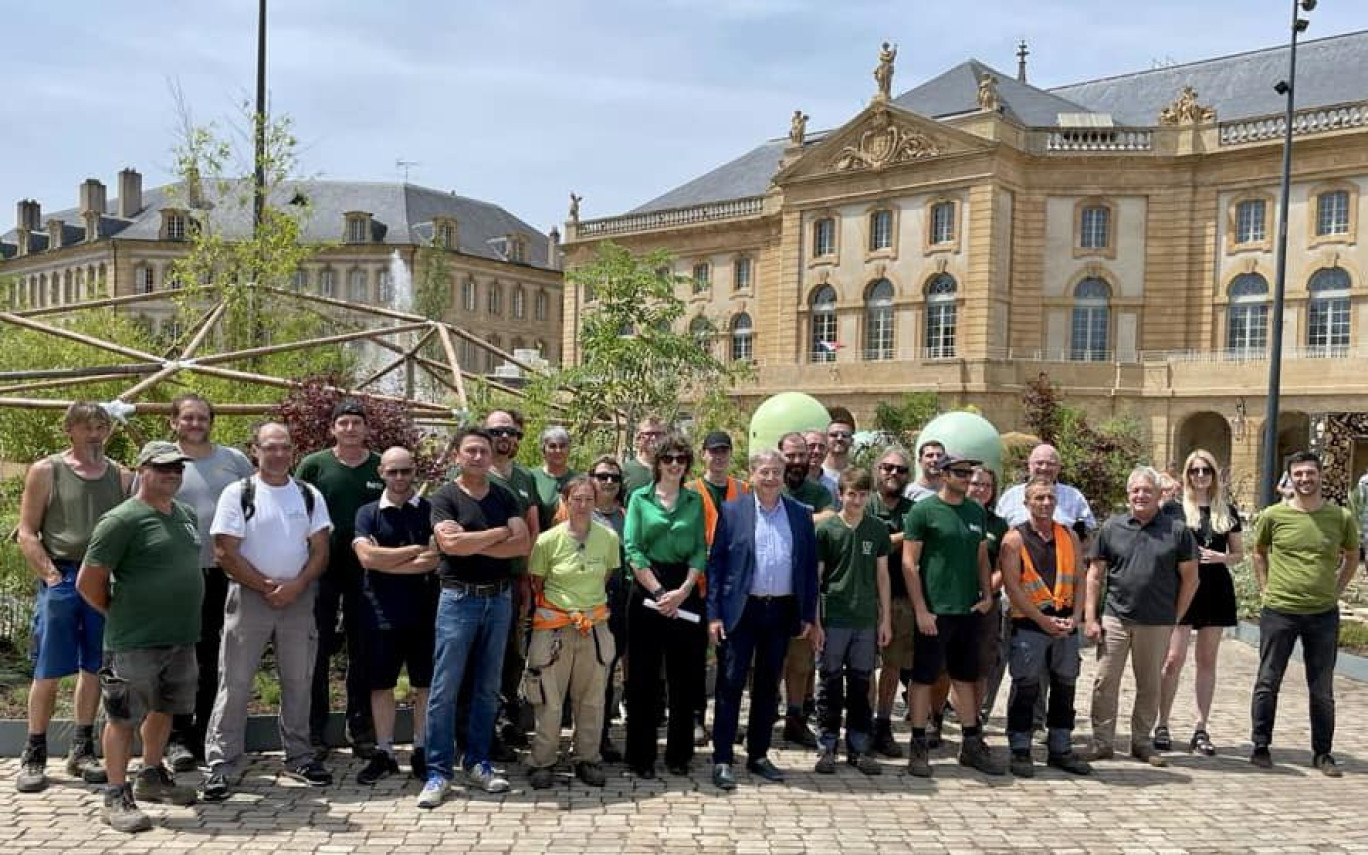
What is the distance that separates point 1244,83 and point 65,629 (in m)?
47.7

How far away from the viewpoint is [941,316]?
1708 inches

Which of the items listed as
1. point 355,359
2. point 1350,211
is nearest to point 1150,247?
point 1350,211

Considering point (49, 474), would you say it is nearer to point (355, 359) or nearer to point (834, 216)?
point (355, 359)

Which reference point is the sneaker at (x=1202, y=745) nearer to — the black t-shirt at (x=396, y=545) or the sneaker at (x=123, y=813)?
the black t-shirt at (x=396, y=545)

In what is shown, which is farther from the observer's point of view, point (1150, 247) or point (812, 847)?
point (1150, 247)

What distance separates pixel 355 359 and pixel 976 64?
35.8 metres

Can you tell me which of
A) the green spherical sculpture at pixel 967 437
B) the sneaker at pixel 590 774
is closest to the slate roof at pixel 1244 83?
the green spherical sculpture at pixel 967 437

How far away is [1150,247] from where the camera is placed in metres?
40.9

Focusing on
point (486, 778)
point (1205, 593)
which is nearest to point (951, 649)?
point (1205, 593)

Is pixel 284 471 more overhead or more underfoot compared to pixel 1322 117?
more underfoot

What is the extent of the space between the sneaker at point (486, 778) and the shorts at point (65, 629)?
2.21 meters

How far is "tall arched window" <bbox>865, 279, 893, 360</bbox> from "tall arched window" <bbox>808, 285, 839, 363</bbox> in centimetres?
150

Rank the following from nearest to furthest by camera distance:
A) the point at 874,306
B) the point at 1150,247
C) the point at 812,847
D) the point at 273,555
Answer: the point at 812,847
the point at 273,555
the point at 1150,247
the point at 874,306

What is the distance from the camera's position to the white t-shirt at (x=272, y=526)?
6.43m
